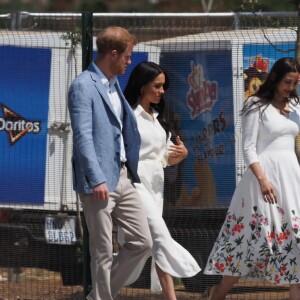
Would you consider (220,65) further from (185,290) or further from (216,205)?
(185,290)

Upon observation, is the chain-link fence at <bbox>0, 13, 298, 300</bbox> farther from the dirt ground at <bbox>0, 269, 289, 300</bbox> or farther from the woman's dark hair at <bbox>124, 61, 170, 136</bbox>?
the woman's dark hair at <bbox>124, 61, 170, 136</bbox>

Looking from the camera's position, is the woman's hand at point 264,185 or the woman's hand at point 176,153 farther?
the woman's hand at point 176,153

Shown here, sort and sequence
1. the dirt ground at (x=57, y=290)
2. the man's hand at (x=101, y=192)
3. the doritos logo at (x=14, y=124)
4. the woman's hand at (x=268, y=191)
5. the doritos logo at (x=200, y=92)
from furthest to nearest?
the doritos logo at (x=14, y=124), the doritos logo at (x=200, y=92), the dirt ground at (x=57, y=290), the woman's hand at (x=268, y=191), the man's hand at (x=101, y=192)

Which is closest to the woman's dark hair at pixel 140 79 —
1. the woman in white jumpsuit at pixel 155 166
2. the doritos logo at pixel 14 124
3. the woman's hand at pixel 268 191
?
the woman in white jumpsuit at pixel 155 166

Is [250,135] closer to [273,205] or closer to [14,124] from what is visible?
[273,205]

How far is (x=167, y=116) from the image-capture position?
31.2 feet

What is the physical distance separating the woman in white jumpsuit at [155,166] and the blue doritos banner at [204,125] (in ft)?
3.18

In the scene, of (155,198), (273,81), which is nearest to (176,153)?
(155,198)

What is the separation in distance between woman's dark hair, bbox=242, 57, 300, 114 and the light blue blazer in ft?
3.86

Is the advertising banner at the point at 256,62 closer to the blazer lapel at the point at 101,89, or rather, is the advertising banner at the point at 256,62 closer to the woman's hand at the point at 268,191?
the woman's hand at the point at 268,191

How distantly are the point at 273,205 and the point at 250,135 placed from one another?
0.51 m

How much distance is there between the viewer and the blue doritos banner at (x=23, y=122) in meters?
9.88

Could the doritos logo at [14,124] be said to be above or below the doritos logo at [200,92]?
below

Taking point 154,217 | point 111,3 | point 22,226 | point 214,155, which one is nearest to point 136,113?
point 154,217
